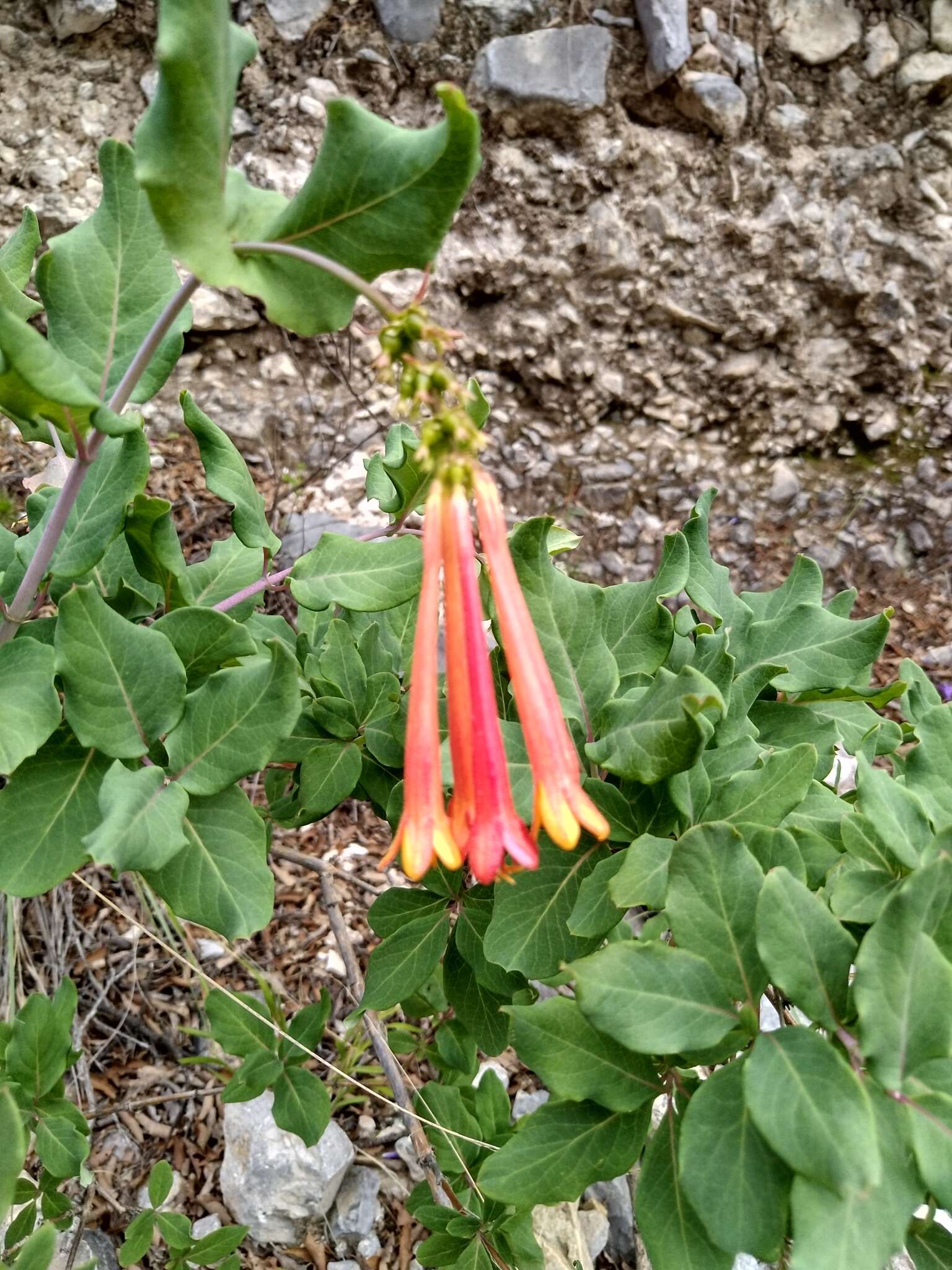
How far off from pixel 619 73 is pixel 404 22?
37.6 inches

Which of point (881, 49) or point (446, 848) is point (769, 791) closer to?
point (446, 848)

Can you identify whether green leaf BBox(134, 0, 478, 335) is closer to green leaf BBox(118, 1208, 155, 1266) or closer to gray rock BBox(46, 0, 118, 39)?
green leaf BBox(118, 1208, 155, 1266)

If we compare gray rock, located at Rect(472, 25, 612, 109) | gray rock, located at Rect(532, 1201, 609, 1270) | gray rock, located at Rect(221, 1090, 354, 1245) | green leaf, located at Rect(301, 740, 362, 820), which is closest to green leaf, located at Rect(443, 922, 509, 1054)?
green leaf, located at Rect(301, 740, 362, 820)

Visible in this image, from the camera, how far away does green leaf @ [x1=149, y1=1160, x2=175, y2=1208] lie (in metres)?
1.70

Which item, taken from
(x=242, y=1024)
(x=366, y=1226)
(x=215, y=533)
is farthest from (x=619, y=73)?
(x=366, y=1226)

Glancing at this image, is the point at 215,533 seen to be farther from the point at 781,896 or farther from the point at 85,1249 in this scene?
the point at 781,896

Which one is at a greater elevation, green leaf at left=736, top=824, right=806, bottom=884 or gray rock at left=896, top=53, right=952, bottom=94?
gray rock at left=896, top=53, right=952, bottom=94

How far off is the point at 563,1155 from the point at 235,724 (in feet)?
2.05

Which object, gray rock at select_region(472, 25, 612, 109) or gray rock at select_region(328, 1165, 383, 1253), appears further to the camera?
gray rock at select_region(472, 25, 612, 109)

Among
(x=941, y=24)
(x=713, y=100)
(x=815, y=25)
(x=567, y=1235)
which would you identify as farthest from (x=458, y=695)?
(x=941, y=24)

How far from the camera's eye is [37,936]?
2.66 metres

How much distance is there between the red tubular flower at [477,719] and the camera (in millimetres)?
930

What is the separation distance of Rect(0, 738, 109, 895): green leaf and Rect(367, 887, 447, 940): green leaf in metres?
0.47

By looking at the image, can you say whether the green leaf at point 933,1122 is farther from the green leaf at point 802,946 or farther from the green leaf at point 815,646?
the green leaf at point 815,646
